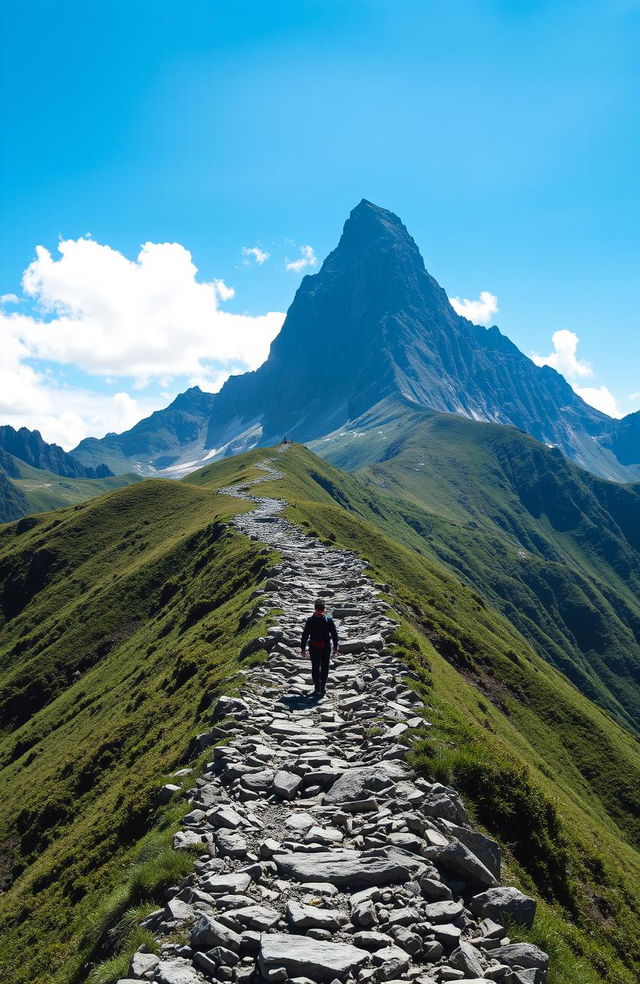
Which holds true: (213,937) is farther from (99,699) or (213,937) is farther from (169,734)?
(99,699)

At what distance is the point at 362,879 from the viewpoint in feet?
37.7

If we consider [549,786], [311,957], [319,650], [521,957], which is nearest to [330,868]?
[311,957]

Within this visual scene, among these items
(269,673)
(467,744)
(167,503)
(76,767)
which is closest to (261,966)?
(467,744)

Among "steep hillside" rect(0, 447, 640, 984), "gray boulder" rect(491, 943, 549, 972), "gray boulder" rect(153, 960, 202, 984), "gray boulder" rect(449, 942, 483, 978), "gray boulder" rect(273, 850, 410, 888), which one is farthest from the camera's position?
"steep hillside" rect(0, 447, 640, 984)

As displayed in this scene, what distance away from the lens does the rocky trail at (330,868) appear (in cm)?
962

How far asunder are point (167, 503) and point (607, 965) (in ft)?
373

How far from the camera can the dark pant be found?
73.3 ft

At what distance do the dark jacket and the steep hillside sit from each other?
11.3 feet

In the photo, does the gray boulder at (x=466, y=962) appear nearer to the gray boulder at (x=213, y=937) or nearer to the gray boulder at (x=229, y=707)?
the gray boulder at (x=213, y=937)

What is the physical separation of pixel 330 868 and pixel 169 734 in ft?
61.8

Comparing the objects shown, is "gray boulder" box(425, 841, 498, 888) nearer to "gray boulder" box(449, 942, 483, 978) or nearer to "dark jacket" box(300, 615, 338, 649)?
"gray boulder" box(449, 942, 483, 978)

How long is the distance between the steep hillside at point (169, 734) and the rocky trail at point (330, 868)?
1266 mm

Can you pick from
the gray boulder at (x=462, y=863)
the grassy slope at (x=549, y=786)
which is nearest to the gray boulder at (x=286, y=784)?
the grassy slope at (x=549, y=786)

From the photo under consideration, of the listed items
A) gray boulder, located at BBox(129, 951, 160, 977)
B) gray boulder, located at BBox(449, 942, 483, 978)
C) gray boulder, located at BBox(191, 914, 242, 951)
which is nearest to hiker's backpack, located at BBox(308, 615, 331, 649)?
gray boulder, located at BBox(191, 914, 242, 951)
